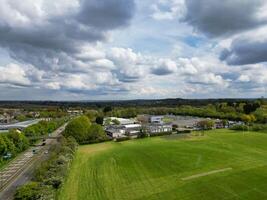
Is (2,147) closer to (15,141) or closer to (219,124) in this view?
(15,141)

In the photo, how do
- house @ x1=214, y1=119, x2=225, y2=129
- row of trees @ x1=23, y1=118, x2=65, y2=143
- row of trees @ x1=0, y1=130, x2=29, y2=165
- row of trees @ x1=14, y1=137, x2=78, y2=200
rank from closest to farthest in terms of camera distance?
row of trees @ x1=14, y1=137, x2=78, y2=200, row of trees @ x1=0, y1=130, x2=29, y2=165, row of trees @ x1=23, y1=118, x2=65, y2=143, house @ x1=214, y1=119, x2=225, y2=129

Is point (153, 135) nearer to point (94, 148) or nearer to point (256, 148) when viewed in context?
point (94, 148)

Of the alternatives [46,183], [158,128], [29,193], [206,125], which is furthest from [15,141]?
[206,125]

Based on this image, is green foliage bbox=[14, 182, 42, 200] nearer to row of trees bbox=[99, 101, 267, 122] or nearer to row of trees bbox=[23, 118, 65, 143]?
row of trees bbox=[23, 118, 65, 143]

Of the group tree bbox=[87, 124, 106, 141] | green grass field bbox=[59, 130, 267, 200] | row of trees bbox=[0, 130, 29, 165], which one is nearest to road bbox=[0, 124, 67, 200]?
row of trees bbox=[0, 130, 29, 165]

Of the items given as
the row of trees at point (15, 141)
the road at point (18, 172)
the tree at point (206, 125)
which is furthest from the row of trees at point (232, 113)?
the road at point (18, 172)

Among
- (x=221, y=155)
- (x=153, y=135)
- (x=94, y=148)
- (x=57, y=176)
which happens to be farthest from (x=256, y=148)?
(x=57, y=176)

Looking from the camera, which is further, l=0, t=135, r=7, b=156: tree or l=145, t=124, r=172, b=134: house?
l=145, t=124, r=172, b=134: house
